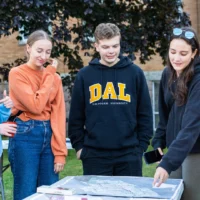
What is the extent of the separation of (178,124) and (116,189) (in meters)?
0.66

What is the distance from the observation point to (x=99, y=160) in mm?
4215

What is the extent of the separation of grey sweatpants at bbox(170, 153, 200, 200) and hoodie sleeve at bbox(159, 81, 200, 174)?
0.89 feet

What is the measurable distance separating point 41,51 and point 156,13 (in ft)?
24.7

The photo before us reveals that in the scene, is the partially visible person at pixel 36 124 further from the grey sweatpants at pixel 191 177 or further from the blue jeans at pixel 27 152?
the grey sweatpants at pixel 191 177

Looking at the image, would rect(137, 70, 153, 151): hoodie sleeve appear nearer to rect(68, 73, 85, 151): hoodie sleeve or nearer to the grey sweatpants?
rect(68, 73, 85, 151): hoodie sleeve

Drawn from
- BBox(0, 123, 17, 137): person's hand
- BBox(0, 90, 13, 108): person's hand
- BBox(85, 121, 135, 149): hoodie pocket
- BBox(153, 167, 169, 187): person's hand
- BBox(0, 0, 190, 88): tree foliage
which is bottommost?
BBox(153, 167, 169, 187): person's hand

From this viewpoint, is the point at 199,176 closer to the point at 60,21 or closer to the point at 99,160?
the point at 99,160

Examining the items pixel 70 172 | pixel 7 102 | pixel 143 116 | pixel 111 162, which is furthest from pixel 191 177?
pixel 70 172

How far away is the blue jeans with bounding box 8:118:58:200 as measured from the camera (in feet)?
13.7

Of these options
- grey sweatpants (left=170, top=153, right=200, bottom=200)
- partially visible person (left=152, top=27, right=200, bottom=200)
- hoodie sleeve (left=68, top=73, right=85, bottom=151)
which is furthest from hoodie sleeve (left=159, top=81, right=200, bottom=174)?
hoodie sleeve (left=68, top=73, right=85, bottom=151)

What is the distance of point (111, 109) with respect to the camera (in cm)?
421

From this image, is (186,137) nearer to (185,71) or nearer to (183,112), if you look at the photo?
(183,112)

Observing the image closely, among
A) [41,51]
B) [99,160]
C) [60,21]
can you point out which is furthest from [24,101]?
[60,21]

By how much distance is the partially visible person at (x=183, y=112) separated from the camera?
3129 mm
